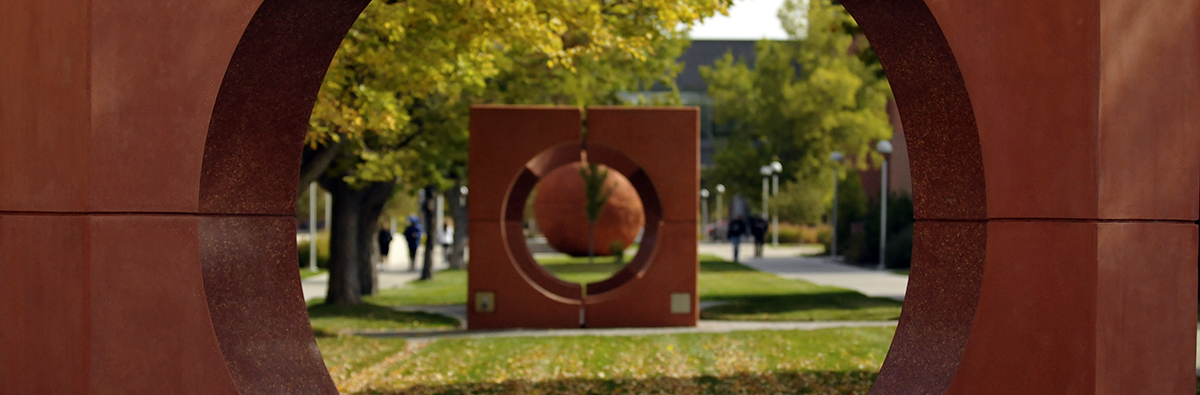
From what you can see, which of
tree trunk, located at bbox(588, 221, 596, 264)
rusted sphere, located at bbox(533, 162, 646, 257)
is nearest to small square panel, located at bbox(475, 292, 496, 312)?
tree trunk, located at bbox(588, 221, 596, 264)

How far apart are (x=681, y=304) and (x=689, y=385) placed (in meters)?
5.40

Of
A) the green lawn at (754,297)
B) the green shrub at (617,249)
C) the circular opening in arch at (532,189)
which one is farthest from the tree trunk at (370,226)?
the green shrub at (617,249)

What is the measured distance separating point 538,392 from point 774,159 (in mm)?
42789

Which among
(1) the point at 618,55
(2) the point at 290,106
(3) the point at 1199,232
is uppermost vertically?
(1) the point at 618,55

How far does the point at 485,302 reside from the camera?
606 inches

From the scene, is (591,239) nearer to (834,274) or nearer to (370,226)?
(834,274)

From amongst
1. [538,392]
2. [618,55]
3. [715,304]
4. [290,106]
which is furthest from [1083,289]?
[618,55]

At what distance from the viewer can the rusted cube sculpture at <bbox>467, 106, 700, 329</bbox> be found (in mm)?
15266

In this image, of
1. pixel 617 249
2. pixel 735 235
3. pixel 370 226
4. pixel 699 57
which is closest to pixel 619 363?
pixel 370 226

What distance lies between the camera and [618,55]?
21984 millimetres

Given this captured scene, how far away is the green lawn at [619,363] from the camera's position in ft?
33.2

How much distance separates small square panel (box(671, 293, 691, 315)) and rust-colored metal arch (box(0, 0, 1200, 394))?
10284mm

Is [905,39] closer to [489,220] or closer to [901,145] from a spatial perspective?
[489,220]

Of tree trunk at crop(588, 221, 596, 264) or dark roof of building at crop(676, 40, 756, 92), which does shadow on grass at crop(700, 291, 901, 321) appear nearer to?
tree trunk at crop(588, 221, 596, 264)
